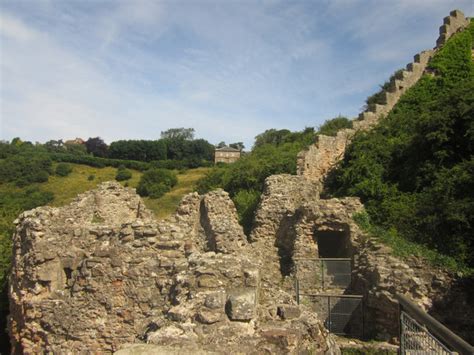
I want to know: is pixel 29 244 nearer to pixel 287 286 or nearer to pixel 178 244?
pixel 178 244

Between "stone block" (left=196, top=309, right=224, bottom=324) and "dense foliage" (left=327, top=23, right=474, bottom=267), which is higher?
"dense foliage" (left=327, top=23, right=474, bottom=267)

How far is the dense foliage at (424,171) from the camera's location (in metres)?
11.2

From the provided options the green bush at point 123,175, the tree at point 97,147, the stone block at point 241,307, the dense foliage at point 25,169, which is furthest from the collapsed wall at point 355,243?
the tree at point 97,147

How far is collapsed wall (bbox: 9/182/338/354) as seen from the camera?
4637 mm

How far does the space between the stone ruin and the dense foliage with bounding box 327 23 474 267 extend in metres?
1.66

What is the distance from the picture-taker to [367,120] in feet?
66.9

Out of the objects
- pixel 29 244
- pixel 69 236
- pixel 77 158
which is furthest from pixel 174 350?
pixel 77 158

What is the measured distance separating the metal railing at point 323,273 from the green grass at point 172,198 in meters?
25.7

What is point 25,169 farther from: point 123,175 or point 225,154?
point 225,154

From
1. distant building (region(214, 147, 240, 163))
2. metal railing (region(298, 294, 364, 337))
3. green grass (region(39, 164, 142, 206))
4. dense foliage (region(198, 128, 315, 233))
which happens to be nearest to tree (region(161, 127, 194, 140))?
distant building (region(214, 147, 240, 163))

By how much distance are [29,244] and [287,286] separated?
22.6 ft

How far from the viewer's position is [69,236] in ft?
25.6

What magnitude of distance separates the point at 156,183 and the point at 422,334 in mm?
50688

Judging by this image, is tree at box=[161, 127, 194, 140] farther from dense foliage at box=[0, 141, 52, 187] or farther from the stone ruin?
the stone ruin
